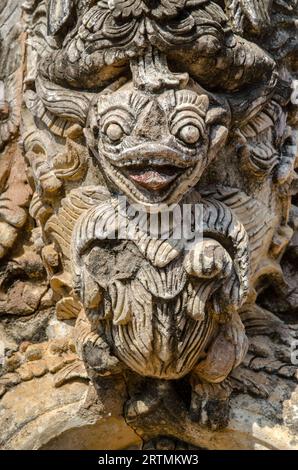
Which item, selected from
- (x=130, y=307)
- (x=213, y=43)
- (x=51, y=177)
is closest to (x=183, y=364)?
(x=130, y=307)

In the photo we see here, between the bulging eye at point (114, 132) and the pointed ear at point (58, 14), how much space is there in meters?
0.30

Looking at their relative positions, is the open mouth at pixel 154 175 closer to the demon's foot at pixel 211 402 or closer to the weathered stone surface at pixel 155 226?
the weathered stone surface at pixel 155 226

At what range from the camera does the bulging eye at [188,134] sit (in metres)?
1.92

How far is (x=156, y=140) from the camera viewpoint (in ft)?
6.27

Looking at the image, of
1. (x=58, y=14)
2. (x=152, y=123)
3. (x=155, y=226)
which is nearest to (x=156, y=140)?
(x=152, y=123)

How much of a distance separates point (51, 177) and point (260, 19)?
1.99 feet

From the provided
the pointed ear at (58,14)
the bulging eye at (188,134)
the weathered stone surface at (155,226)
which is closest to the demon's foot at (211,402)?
the weathered stone surface at (155,226)

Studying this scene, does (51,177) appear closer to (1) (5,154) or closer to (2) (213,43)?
(1) (5,154)

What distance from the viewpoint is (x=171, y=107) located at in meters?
1.93

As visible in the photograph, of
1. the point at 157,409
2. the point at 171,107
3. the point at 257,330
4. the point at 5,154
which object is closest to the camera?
the point at 171,107

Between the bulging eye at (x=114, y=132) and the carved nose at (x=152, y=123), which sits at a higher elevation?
the carved nose at (x=152, y=123)

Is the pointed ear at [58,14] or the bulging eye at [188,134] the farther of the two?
the pointed ear at [58,14]

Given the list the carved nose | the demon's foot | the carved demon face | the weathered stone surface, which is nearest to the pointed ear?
the weathered stone surface

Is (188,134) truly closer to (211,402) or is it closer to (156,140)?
(156,140)
